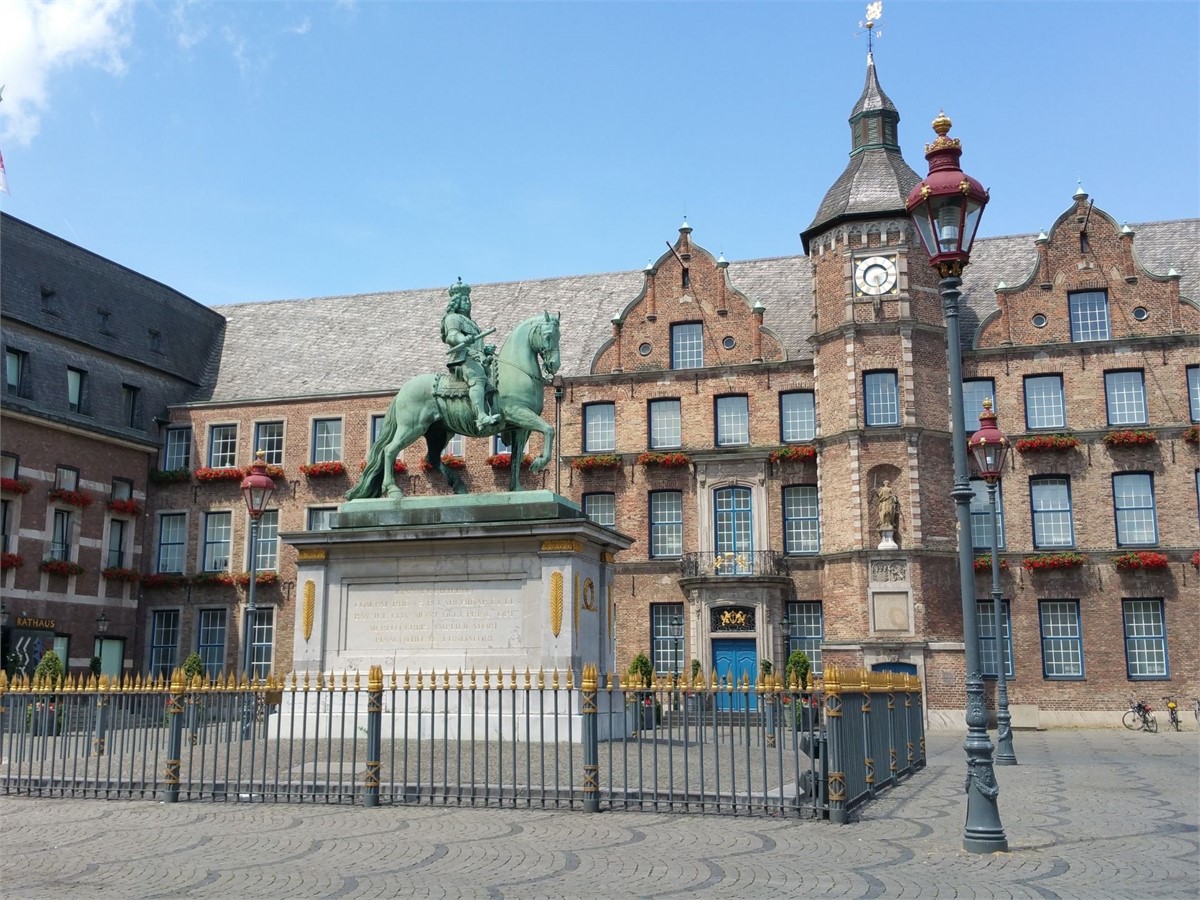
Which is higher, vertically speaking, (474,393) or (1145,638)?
(474,393)

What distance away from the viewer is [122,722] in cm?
1440

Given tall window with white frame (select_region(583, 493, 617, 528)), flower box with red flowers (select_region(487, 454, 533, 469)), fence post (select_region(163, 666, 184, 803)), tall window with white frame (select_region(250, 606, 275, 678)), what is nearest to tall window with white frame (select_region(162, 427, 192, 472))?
tall window with white frame (select_region(250, 606, 275, 678))

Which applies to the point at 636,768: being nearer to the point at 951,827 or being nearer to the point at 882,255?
the point at 951,827

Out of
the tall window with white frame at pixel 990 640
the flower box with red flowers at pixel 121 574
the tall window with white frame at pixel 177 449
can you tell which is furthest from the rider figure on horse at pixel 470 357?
the tall window with white frame at pixel 177 449

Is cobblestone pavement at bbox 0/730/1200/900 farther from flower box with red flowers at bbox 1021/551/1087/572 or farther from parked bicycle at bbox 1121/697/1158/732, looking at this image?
flower box with red flowers at bbox 1021/551/1087/572

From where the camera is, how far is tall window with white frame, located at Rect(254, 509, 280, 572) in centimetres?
3997

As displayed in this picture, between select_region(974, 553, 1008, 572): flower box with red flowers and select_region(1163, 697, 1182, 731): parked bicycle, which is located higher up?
select_region(974, 553, 1008, 572): flower box with red flowers

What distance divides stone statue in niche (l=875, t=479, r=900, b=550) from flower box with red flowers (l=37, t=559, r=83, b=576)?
2496 centimetres

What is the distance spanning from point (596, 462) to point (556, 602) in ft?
71.5

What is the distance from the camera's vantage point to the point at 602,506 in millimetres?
38375

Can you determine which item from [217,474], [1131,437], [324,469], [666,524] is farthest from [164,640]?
[1131,437]

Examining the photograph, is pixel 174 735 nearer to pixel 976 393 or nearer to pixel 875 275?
pixel 875 275

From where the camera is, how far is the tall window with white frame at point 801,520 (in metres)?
36.7

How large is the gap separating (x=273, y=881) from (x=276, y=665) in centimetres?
3091
